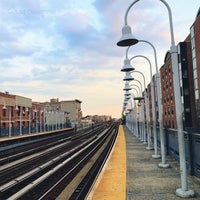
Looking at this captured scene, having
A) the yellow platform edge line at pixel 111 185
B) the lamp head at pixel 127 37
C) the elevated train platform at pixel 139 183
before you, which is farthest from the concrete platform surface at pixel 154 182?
the lamp head at pixel 127 37

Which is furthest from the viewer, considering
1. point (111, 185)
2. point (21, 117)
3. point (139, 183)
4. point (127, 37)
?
point (21, 117)

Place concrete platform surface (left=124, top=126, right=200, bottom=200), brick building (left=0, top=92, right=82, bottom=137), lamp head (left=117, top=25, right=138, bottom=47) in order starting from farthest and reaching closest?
brick building (left=0, top=92, right=82, bottom=137), lamp head (left=117, top=25, right=138, bottom=47), concrete platform surface (left=124, top=126, right=200, bottom=200)

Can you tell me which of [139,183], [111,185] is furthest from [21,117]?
[139,183]

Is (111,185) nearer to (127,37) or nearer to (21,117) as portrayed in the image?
(127,37)

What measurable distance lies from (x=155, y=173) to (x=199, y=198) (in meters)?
3.60

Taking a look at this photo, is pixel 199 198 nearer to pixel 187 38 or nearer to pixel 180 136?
pixel 180 136

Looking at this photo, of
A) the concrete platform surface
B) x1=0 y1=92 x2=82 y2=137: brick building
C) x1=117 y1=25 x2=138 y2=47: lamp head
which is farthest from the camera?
x1=0 y1=92 x2=82 y2=137: brick building

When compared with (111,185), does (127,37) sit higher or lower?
higher

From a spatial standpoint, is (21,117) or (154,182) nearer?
(154,182)

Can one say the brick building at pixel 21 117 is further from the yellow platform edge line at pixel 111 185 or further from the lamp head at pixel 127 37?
the lamp head at pixel 127 37

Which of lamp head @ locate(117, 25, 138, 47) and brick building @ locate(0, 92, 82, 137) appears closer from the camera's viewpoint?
lamp head @ locate(117, 25, 138, 47)

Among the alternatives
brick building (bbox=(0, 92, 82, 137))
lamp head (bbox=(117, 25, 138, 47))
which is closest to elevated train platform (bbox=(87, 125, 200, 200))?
lamp head (bbox=(117, 25, 138, 47))

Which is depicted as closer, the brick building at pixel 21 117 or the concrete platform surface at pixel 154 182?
the concrete platform surface at pixel 154 182

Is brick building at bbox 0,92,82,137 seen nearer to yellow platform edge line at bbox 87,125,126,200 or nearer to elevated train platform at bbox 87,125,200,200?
yellow platform edge line at bbox 87,125,126,200
